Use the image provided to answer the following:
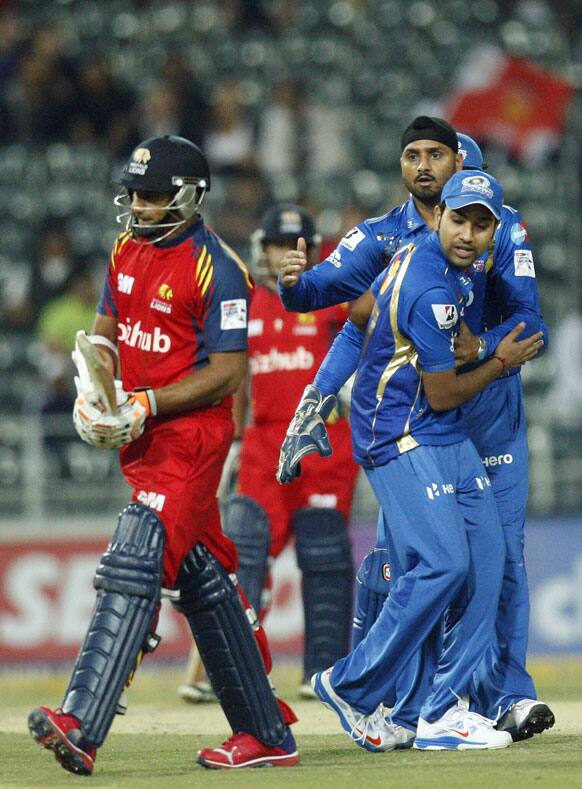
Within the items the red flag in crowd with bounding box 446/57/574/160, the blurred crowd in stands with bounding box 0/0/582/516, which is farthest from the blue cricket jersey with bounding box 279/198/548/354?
the red flag in crowd with bounding box 446/57/574/160

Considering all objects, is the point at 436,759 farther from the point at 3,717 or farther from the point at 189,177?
the point at 3,717

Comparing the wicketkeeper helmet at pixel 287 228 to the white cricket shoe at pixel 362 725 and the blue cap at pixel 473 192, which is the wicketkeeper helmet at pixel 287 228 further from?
the white cricket shoe at pixel 362 725

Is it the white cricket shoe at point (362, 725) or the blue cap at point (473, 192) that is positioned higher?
the blue cap at point (473, 192)

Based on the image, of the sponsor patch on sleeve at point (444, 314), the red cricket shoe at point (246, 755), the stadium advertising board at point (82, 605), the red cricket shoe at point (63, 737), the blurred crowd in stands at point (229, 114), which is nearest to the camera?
the red cricket shoe at point (63, 737)

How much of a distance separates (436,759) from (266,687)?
67cm

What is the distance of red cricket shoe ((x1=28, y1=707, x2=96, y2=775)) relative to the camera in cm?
538

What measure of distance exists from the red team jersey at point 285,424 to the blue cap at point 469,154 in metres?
2.31

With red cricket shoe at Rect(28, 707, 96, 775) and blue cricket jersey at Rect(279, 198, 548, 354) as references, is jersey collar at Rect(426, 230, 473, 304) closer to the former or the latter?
blue cricket jersey at Rect(279, 198, 548, 354)

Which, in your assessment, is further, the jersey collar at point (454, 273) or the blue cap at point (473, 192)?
the jersey collar at point (454, 273)

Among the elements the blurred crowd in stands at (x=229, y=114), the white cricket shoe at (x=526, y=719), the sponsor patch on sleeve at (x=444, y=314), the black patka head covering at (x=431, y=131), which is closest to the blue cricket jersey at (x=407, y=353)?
the sponsor patch on sleeve at (x=444, y=314)

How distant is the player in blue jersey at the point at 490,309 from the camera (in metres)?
6.57

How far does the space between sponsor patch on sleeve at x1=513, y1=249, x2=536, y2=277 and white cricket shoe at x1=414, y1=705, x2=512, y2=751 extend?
5.66 feet

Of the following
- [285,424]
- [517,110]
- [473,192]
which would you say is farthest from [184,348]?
[517,110]

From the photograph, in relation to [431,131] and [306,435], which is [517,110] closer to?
[431,131]
